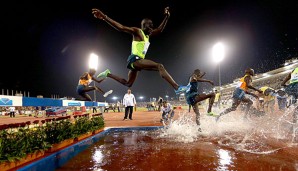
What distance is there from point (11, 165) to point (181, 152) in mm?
3514

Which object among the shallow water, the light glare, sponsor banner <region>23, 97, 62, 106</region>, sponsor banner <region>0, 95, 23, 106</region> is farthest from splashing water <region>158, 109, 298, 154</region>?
the light glare

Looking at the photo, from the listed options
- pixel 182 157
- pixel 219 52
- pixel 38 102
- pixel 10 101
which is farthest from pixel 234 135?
pixel 219 52

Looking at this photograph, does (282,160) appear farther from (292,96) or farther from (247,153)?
(292,96)

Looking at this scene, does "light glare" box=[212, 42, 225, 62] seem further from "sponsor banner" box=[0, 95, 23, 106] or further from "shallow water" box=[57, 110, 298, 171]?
"sponsor banner" box=[0, 95, 23, 106]

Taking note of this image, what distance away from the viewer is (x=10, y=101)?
4.79 meters

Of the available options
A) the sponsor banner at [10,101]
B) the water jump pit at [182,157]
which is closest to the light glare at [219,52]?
the water jump pit at [182,157]

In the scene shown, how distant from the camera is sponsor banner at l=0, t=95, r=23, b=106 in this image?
14.9ft

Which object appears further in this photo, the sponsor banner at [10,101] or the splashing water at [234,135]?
the splashing water at [234,135]

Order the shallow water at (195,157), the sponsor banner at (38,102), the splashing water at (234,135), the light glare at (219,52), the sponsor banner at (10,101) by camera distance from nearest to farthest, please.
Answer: the shallow water at (195,157) → the sponsor banner at (10,101) → the sponsor banner at (38,102) → the splashing water at (234,135) → the light glare at (219,52)

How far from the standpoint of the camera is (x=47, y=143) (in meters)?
5.37

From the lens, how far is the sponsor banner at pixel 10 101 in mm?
4544

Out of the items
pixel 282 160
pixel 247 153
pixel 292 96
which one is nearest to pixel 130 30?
pixel 247 153

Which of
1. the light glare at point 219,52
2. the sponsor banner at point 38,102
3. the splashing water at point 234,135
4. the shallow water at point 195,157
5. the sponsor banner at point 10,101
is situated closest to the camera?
the shallow water at point 195,157

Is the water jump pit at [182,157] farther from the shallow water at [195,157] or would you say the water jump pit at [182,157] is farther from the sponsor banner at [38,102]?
the sponsor banner at [38,102]
